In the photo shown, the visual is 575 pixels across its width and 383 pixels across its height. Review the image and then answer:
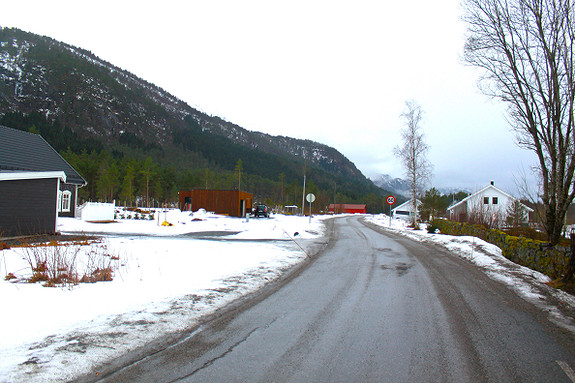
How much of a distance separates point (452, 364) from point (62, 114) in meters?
217

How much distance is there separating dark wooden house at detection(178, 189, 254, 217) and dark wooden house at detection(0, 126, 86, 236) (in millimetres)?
22588

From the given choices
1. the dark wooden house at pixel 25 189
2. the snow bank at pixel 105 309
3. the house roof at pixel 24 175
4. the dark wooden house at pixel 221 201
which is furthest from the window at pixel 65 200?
the snow bank at pixel 105 309

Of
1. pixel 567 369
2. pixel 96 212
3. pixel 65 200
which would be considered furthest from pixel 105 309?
pixel 65 200

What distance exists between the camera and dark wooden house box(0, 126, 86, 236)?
15.0 metres

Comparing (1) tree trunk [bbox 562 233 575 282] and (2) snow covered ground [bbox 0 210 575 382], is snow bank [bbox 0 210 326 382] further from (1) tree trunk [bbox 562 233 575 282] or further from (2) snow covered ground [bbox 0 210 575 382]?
(1) tree trunk [bbox 562 233 575 282]

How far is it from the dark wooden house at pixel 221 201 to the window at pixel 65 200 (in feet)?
52.8

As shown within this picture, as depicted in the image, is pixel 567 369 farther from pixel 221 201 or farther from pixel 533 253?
pixel 221 201

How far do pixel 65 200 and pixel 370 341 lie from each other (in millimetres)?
31099

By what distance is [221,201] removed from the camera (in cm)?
4378

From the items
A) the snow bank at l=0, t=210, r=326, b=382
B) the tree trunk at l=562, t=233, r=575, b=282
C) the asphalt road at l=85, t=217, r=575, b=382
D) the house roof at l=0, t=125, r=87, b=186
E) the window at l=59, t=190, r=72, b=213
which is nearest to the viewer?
the asphalt road at l=85, t=217, r=575, b=382

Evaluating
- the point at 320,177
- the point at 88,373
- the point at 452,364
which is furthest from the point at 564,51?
the point at 320,177

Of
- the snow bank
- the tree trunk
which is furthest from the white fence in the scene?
the tree trunk

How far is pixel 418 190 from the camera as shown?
111 feet

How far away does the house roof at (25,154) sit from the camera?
19234 mm
